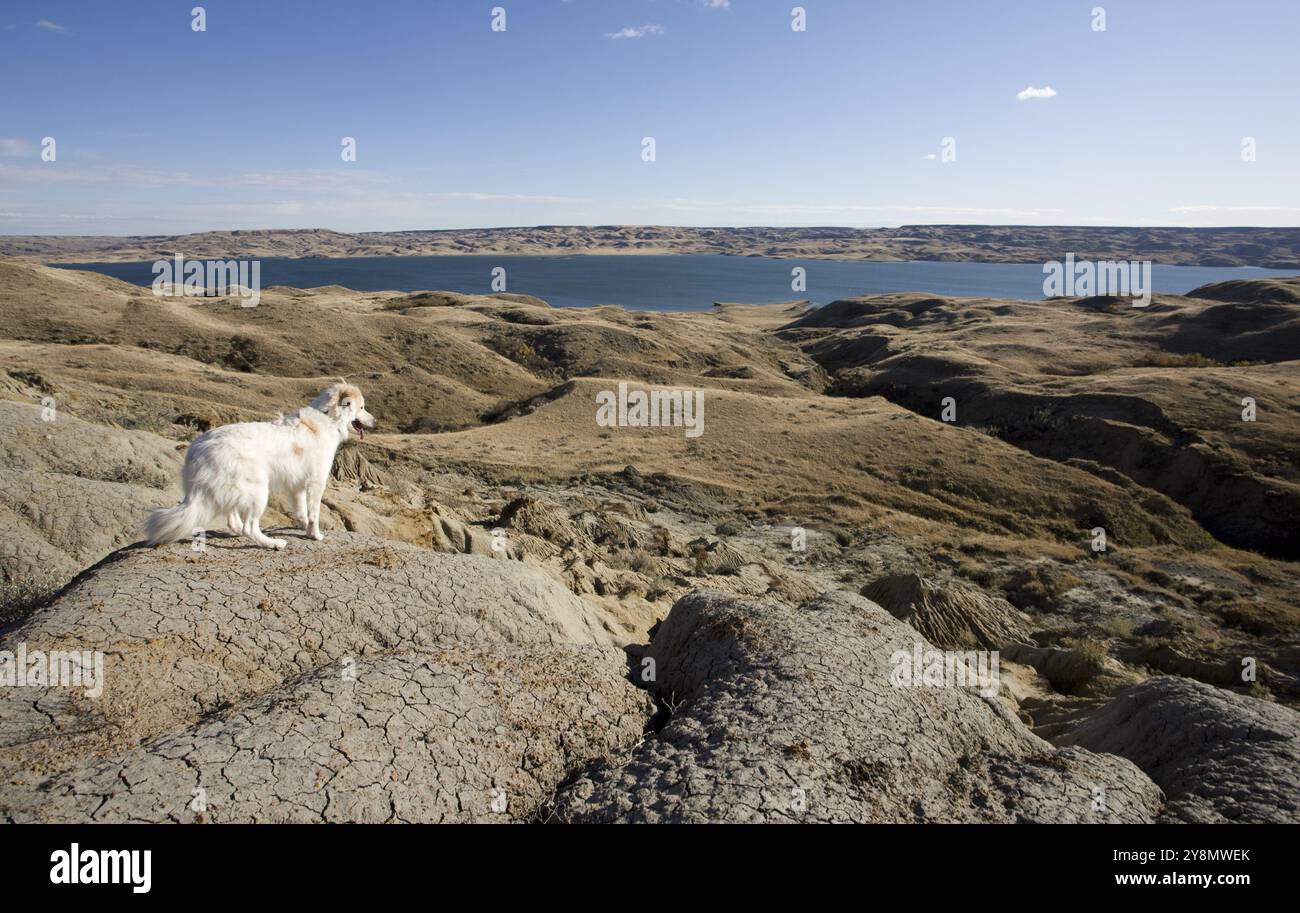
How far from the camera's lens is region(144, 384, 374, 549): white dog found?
621 centimetres

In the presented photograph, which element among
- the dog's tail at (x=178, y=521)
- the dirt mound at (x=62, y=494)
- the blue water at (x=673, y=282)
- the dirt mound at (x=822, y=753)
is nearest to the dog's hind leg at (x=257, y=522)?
the dog's tail at (x=178, y=521)

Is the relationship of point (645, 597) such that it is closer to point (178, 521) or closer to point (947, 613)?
point (947, 613)

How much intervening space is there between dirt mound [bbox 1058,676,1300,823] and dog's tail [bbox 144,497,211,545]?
27.9 ft

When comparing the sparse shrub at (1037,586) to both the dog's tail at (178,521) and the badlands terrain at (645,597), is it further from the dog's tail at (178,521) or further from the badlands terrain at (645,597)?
the dog's tail at (178,521)

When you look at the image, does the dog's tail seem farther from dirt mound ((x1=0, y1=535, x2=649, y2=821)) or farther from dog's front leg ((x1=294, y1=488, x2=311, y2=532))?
dog's front leg ((x1=294, y1=488, x2=311, y2=532))

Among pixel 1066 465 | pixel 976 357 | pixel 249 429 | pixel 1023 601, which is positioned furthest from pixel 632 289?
pixel 249 429

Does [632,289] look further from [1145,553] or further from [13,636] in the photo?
[13,636]

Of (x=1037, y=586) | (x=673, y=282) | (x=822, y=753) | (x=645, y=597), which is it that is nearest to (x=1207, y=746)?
(x=822, y=753)

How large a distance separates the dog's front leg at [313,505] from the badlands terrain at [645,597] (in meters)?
0.19

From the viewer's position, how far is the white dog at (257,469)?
6.21 metres

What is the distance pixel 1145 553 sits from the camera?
24.1m

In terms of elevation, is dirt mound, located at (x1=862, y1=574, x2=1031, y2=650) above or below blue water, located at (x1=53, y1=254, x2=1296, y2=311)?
below

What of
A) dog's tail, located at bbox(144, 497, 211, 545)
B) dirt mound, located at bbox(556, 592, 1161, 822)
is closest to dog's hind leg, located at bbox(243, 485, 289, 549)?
dog's tail, located at bbox(144, 497, 211, 545)

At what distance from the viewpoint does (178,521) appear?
6254mm
